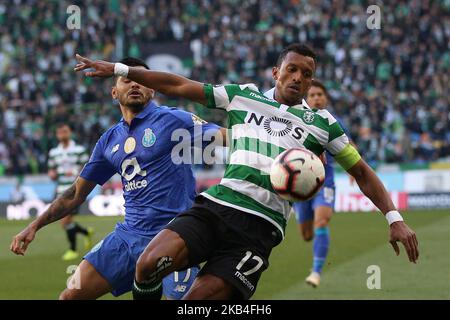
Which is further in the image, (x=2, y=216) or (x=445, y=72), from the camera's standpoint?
(x=445, y=72)

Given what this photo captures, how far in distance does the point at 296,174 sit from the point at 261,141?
17.9 inches

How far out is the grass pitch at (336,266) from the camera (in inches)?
421

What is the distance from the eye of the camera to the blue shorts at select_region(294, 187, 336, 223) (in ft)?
37.7

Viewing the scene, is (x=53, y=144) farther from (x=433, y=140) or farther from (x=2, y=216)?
(x=433, y=140)

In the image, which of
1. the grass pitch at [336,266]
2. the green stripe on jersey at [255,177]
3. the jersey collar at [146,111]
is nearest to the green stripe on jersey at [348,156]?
the green stripe on jersey at [255,177]

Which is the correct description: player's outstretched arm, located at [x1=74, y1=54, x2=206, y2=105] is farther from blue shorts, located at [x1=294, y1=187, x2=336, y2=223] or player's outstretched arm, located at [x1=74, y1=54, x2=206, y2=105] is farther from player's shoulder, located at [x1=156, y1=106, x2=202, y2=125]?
blue shorts, located at [x1=294, y1=187, x2=336, y2=223]

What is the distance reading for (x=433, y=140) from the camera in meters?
24.8

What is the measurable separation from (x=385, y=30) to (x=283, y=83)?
2338 cm

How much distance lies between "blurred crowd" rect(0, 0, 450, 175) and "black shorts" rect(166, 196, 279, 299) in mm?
18193

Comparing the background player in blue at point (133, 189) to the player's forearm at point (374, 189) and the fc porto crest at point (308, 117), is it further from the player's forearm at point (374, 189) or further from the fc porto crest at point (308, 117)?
the player's forearm at point (374, 189)

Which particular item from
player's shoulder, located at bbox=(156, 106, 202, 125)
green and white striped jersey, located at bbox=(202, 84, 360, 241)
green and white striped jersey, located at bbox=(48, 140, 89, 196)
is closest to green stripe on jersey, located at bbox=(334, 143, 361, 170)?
green and white striped jersey, located at bbox=(202, 84, 360, 241)

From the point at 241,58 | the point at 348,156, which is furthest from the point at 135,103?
the point at 241,58
